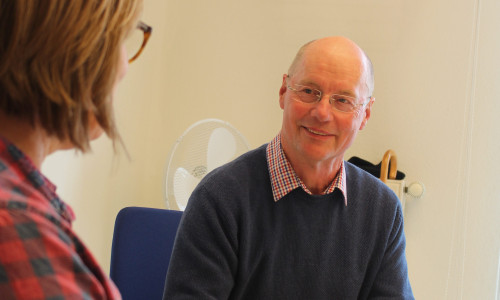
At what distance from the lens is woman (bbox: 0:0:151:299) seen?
1.86 feet

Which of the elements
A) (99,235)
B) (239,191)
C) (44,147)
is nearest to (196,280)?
(239,191)

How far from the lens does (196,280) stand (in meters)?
1.38

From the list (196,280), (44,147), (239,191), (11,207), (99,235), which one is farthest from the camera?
(99,235)

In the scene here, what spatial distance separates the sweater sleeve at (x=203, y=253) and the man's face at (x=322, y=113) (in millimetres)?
307

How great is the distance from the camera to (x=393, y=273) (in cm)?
158

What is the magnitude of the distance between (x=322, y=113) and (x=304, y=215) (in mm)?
294

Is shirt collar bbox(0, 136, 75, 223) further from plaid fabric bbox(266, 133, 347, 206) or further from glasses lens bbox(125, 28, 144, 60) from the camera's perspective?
plaid fabric bbox(266, 133, 347, 206)

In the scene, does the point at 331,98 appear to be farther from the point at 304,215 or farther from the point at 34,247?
the point at 34,247

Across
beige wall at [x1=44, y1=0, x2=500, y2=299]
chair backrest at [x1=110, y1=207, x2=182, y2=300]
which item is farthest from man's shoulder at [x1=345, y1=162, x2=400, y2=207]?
beige wall at [x1=44, y1=0, x2=500, y2=299]

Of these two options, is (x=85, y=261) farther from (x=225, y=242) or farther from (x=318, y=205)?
(x=318, y=205)

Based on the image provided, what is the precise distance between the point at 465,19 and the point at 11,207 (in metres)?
2.66

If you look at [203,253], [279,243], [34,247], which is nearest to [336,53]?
[279,243]

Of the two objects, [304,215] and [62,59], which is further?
[304,215]

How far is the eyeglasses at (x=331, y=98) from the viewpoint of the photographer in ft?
5.28
